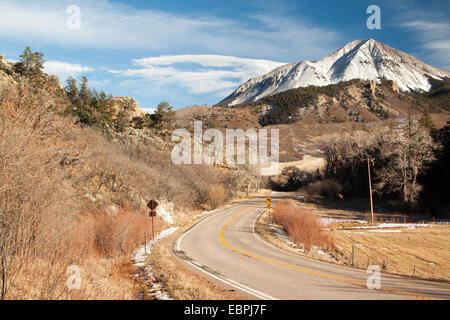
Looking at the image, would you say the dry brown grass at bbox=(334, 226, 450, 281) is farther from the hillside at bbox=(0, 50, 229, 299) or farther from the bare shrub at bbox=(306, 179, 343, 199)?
the bare shrub at bbox=(306, 179, 343, 199)

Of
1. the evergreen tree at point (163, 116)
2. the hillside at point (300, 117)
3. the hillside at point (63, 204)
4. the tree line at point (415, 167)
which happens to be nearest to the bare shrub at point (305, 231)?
the hillside at point (63, 204)

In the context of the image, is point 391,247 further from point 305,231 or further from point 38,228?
point 38,228

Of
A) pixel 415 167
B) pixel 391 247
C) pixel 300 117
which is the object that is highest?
pixel 300 117

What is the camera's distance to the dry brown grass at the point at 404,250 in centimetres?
1845

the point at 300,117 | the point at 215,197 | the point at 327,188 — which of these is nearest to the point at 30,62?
the point at 215,197

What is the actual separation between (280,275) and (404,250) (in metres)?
16.9

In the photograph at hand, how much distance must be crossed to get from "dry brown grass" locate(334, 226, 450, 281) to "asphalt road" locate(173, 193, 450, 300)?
5346 millimetres

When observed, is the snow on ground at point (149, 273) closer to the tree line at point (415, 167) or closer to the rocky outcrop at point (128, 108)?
the tree line at point (415, 167)

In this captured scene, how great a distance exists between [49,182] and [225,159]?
205 feet

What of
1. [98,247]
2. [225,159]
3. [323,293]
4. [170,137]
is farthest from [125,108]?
[323,293]

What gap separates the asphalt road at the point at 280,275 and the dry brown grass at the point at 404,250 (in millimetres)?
5346

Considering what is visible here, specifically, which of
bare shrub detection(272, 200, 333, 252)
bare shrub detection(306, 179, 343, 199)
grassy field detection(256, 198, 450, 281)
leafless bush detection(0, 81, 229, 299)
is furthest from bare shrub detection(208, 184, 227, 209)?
bare shrub detection(306, 179, 343, 199)

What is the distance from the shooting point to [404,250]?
23.1 meters
